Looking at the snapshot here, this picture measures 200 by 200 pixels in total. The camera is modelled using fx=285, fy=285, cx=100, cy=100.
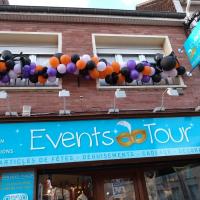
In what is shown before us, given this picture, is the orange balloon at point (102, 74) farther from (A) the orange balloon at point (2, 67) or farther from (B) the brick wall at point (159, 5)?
(B) the brick wall at point (159, 5)

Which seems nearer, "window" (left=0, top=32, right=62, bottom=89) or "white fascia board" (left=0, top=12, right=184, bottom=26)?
"window" (left=0, top=32, right=62, bottom=89)

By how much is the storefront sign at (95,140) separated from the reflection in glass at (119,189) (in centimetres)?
83

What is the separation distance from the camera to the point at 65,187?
6.76m

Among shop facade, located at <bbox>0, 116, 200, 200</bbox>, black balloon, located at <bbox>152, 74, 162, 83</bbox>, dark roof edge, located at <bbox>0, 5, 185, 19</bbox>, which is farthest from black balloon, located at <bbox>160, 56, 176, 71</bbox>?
dark roof edge, located at <bbox>0, 5, 185, 19</bbox>

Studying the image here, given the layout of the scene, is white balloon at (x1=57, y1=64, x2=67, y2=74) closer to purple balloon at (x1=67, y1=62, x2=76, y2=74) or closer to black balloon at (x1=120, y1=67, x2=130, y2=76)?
purple balloon at (x1=67, y1=62, x2=76, y2=74)

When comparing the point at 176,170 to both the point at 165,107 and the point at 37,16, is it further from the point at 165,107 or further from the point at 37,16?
the point at 37,16

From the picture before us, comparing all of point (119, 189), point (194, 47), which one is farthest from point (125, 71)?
point (119, 189)

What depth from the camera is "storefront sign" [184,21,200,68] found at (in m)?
7.78

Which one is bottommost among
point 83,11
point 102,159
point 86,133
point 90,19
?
point 102,159

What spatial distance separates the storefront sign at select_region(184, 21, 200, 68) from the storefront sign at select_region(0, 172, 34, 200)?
5.24 m

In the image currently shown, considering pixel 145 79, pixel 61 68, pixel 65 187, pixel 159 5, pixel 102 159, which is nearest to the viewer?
pixel 102 159

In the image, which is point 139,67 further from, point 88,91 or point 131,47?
point 131,47

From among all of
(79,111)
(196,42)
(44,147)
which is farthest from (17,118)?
(196,42)

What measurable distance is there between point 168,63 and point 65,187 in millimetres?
4101
